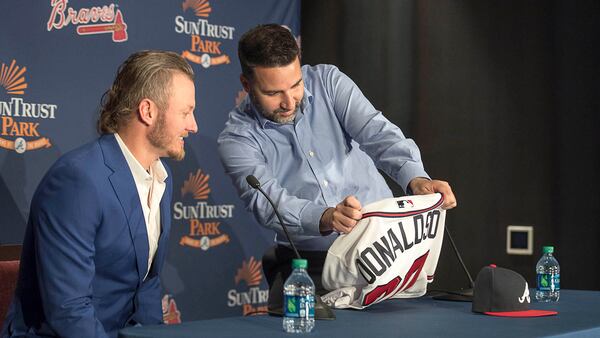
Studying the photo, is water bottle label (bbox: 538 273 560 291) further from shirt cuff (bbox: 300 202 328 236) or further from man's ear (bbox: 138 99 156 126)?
man's ear (bbox: 138 99 156 126)

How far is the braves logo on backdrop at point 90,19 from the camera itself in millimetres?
4516

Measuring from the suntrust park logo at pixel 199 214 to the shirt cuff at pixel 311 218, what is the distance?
7.73ft

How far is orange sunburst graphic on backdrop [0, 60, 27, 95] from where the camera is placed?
14.0 ft

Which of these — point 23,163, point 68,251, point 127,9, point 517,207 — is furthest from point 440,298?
point 127,9

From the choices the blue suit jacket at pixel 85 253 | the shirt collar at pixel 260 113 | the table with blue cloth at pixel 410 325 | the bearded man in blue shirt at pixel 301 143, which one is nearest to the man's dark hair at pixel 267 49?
the bearded man in blue shirt at pixel 301 143

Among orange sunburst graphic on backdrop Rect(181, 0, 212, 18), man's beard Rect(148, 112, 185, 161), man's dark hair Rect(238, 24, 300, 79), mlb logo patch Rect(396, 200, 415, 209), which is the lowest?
mlb logo patch Rect(396, 200, 415, 209)

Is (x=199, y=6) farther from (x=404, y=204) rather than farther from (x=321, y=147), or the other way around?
(x=404, y=204)

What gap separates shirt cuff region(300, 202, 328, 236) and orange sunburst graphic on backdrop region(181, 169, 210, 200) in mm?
2371

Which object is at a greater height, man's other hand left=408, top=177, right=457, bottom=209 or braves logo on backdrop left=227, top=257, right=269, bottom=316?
man's other hand left=408, top=177, right=457, bottom=209

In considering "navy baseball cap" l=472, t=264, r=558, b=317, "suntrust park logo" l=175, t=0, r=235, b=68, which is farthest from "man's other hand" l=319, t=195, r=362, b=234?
"suntrust park logo" l=175, t=0, r=235, b=68

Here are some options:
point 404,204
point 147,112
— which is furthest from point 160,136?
point 404,204

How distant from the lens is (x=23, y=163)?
14.2ft

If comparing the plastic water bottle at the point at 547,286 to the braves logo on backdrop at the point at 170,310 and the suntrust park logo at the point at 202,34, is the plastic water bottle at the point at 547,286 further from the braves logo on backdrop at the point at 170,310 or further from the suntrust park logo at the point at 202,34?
the suntrust park logo at the point at 202,34

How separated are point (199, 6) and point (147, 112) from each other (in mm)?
2660
